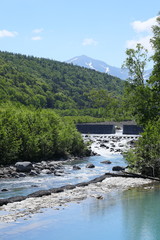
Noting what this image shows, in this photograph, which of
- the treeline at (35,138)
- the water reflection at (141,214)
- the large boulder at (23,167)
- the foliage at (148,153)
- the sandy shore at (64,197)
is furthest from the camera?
the treeline at (35,138)

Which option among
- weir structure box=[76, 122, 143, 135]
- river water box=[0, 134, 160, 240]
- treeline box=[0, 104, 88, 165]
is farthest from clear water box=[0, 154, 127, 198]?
weir structure box=[76, 122, 143, 135]

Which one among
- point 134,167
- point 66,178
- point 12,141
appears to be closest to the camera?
point 134,167

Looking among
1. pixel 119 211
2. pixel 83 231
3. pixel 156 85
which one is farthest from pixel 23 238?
pixel 156 85

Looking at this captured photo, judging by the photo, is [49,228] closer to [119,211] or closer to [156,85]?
[119,211]

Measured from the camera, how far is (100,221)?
18.0m

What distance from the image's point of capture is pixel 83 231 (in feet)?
54.5

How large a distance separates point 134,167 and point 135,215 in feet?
38.6

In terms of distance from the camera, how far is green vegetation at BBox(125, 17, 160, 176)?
2878 centimetres

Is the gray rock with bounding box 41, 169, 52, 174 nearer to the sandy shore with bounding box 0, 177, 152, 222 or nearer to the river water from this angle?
the sandy shore with bounding box 0, 177, 152, 222

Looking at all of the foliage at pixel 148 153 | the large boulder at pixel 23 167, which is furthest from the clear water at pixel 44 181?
the foliage at pixel 148 153

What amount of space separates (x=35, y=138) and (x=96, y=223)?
29.3 meters

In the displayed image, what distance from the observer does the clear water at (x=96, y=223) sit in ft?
52.4

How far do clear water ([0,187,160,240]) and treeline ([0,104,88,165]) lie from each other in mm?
21544

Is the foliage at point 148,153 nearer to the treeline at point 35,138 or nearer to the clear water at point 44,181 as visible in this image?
the clear water at point 44,181
